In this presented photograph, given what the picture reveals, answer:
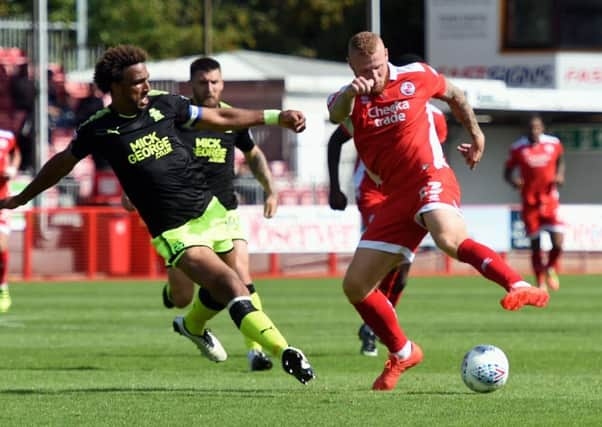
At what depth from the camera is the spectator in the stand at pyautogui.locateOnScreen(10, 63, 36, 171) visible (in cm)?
3516

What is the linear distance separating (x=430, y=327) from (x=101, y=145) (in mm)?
6949

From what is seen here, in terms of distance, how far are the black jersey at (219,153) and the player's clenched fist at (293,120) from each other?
336cm

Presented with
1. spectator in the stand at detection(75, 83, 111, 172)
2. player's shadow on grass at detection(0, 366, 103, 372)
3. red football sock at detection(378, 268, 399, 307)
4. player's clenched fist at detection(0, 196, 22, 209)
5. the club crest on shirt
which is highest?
the club crest on shirt

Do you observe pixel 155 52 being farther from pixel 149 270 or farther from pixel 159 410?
pixel 159 410

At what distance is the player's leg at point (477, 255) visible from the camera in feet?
30.0

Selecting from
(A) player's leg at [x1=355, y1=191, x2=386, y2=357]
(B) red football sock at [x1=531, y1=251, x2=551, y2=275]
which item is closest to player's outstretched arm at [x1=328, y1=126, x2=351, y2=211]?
(A) player's leg at [x1=355, y1=191, x2=386, y2=357]

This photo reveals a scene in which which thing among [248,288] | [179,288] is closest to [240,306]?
[248,288]

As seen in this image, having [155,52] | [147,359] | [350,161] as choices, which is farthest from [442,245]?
[155,52]

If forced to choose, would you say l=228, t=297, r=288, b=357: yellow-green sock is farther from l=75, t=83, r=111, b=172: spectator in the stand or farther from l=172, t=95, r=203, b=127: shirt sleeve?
l=75, t=83, r=111, b=172: spectator in the stand

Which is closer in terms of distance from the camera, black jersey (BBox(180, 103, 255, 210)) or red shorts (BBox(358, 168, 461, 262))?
red shorts (BBox(358, 168, 461, 262))

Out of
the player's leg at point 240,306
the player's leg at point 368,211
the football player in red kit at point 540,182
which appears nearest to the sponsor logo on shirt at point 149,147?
the player's leg at point 240,306

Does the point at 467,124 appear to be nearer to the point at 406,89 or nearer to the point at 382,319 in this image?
the point at 406,89

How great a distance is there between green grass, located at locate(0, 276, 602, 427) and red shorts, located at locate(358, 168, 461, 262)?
37.7 inches

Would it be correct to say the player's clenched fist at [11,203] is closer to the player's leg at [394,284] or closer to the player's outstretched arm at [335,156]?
the player's outstretched arm at [335,156]
